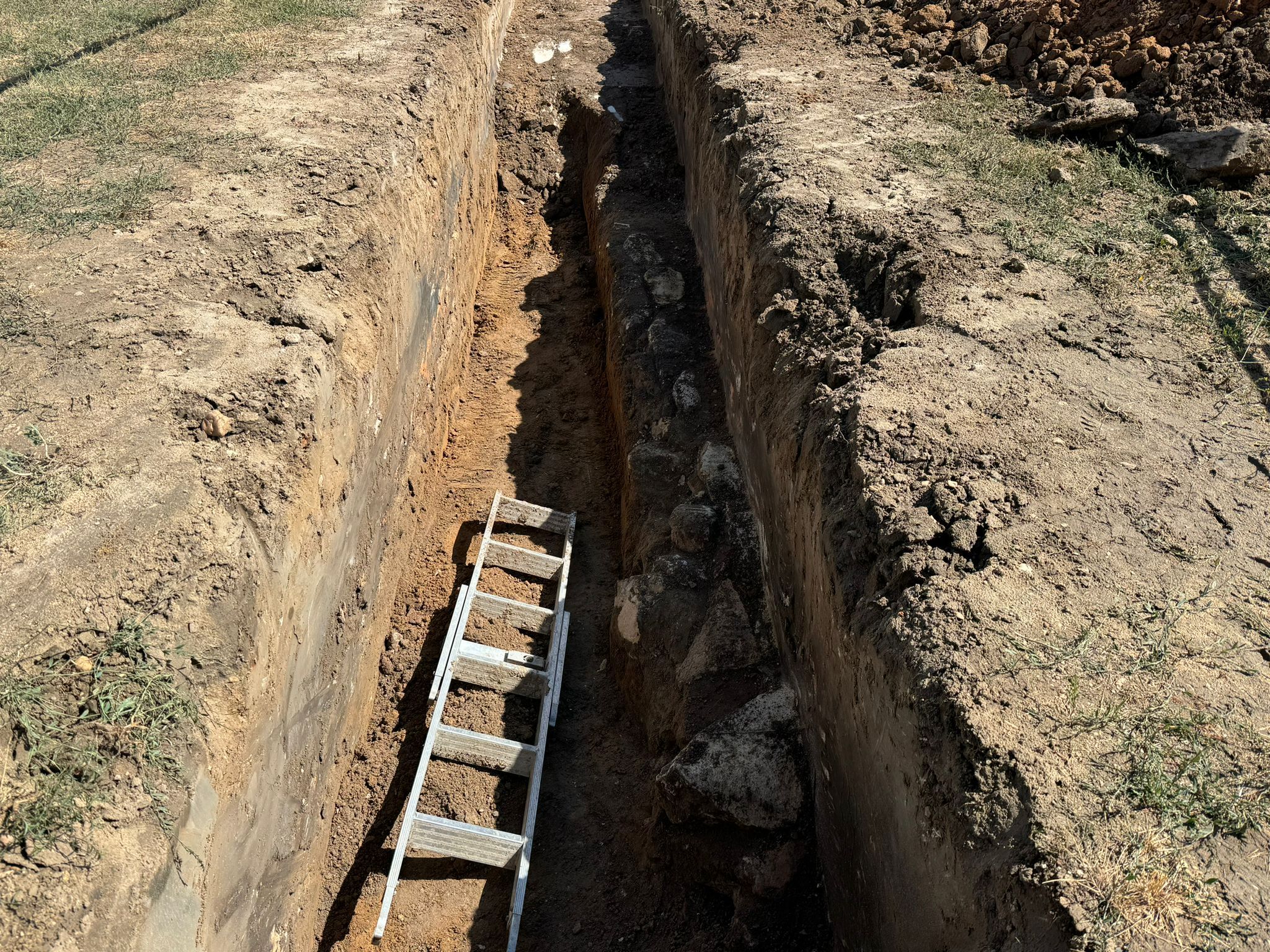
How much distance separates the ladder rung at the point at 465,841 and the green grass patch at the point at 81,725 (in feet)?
5.16

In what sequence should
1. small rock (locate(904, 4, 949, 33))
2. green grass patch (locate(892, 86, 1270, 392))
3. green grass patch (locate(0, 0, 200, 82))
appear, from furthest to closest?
1. small rock (locate(904, 4, 949, 33))
2. green grass patch (locate(0, 0, 200, 82))
3. green grass patch (locate(892, 86, 1270, 392))

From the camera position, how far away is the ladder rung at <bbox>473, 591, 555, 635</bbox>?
5.60m

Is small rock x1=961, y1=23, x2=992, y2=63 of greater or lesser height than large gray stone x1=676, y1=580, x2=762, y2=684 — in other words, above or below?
above

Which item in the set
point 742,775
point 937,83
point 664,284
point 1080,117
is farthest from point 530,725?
point 937,83

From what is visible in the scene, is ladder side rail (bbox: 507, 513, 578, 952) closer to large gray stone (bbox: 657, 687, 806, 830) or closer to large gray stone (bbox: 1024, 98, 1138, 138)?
large gray stone (bbox: 657, 687, 806, 830)

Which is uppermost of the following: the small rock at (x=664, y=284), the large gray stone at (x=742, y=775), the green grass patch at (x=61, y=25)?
the green grass patch at (x=61, y=25)

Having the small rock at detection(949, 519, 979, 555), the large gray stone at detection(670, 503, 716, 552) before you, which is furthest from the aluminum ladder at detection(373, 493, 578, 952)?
the small rock at detection(949, 519, 979, 555)

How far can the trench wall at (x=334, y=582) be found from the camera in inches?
142

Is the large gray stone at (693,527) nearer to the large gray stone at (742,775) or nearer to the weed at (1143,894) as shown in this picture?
the large gray stone at (742,775)

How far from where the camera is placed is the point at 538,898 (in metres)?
4.57

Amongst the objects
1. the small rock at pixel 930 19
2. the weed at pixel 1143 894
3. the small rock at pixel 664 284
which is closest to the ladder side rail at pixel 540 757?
the small rock at pixel 664 284

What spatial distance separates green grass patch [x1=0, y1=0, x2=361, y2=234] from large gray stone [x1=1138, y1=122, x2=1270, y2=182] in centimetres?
604

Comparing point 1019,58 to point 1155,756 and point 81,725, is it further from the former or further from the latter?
point 81,725

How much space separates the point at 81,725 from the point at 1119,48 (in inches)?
287
